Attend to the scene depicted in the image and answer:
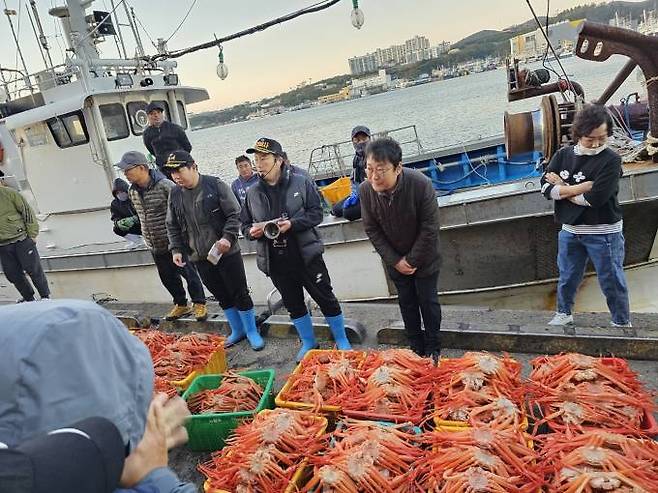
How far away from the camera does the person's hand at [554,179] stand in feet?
11.8

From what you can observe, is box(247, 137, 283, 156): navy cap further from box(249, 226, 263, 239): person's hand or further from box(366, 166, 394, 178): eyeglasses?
box(366, 166, 394, 178): eyeglasses

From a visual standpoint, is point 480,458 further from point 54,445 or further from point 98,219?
point 98,219

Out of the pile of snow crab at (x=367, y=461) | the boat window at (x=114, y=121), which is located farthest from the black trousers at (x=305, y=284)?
the boat window at (x=114, y=121)

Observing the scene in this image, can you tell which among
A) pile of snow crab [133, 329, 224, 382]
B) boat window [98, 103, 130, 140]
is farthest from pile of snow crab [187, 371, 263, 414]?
boat window [98, 103, 130, 140]

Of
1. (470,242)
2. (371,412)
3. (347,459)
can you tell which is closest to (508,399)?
(371,412)

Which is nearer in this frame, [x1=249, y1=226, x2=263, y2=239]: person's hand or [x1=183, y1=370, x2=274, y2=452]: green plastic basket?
[x1=183, y1=370, x2=274, y2=452]: green plastic basket

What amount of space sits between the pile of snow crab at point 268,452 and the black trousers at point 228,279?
6.12 feet

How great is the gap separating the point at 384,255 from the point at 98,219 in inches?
260

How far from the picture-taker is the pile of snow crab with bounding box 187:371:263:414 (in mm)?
2754

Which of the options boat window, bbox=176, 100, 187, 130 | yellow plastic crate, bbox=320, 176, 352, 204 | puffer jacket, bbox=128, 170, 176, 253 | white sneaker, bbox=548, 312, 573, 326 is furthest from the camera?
boat window, bbox=176, 100, 187, 130

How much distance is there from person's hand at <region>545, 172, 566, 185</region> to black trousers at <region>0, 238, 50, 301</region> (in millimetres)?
6269

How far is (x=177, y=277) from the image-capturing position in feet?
16.5

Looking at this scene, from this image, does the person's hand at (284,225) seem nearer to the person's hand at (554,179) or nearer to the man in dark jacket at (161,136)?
the person's hand at (554,179)

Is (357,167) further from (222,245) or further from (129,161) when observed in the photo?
(129,161)
